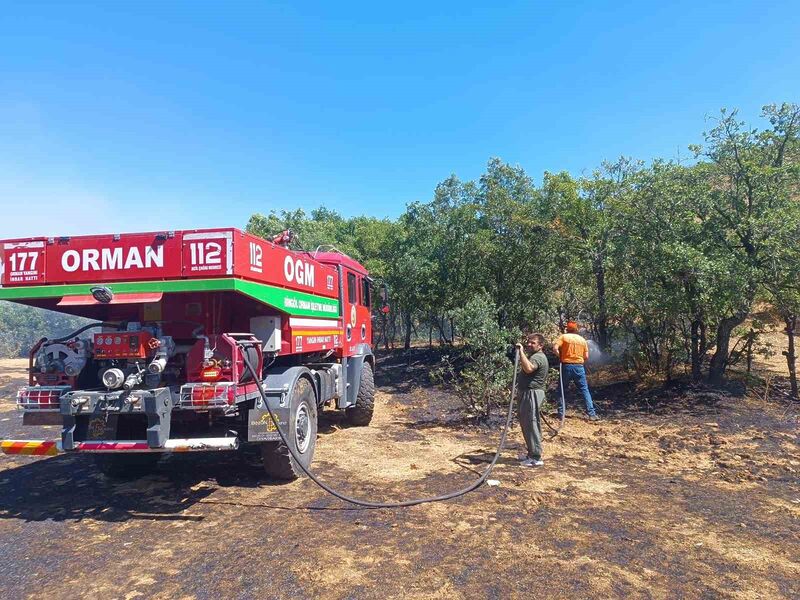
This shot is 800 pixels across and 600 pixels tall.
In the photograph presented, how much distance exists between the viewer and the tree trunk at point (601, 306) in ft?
38.2

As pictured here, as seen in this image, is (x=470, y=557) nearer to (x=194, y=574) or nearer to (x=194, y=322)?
(x=194, y=574)

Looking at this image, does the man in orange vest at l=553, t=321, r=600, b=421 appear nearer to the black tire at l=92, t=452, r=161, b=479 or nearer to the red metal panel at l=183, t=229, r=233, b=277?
the red metal panel at l=183, t=229, r=233, b=277

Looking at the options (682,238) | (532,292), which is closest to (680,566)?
(682,238)

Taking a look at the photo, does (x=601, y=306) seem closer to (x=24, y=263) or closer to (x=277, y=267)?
(x=277, y=267)

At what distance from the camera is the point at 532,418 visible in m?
6.49

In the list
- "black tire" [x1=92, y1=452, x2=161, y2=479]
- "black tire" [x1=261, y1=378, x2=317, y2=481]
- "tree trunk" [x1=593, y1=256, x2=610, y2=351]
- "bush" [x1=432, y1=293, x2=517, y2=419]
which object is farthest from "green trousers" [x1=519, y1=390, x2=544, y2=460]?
"tree trunk" [x1=593, y1=256, x2=610, y2=351]

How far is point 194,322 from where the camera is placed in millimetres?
5648

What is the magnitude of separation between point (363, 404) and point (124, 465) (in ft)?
12.9

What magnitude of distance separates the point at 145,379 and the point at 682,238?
9040 mm

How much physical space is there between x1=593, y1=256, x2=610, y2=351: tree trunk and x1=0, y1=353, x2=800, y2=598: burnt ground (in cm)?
429

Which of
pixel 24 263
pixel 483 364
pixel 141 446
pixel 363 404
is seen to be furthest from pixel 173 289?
pixel 483 364

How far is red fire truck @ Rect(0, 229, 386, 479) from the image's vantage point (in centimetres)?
492

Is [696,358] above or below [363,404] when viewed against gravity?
above

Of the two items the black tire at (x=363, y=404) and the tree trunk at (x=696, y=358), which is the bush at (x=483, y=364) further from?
the tree trunk at (x=696, y=358)
